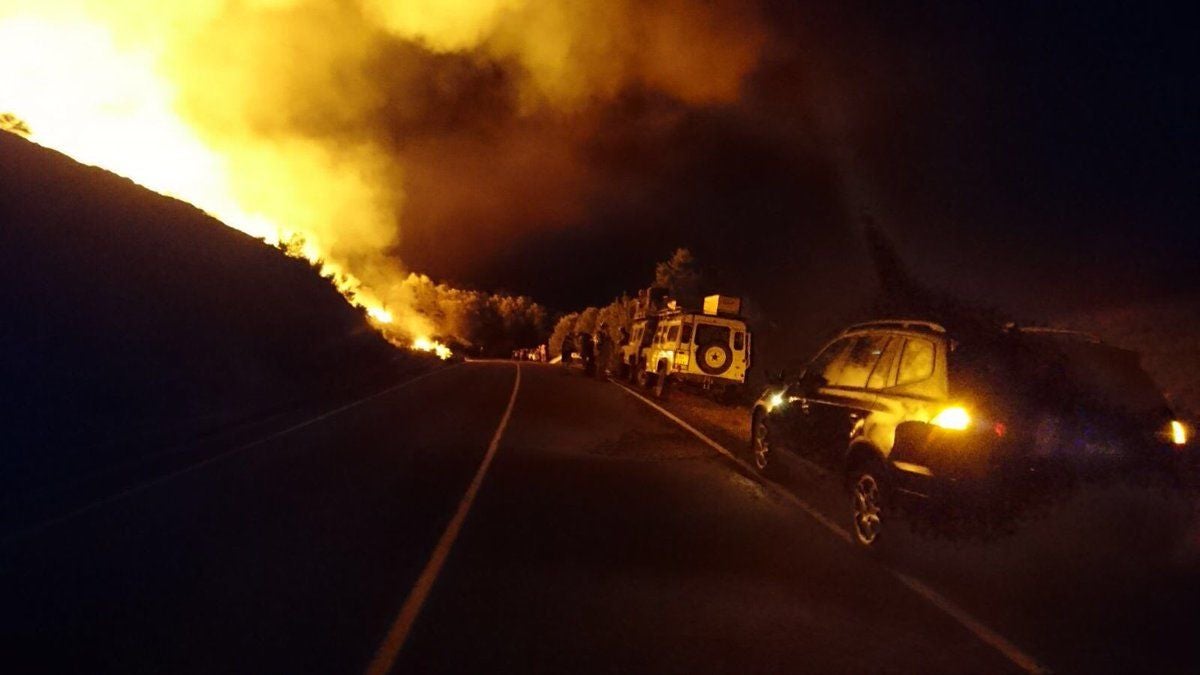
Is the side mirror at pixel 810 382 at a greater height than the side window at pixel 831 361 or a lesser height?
lesser

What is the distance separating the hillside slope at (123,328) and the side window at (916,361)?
9.43m

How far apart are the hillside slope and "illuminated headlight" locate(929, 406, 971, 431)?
967 centimetres

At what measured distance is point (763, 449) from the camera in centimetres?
1266

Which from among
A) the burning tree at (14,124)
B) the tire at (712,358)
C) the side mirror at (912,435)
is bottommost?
the side mirror at (912,435)

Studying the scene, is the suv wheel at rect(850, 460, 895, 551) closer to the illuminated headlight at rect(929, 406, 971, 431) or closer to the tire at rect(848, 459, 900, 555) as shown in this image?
the tire at rect(848, 459, 900, 555)

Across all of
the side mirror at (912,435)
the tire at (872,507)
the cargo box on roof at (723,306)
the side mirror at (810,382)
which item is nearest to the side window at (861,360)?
the side mirror at (810,382)

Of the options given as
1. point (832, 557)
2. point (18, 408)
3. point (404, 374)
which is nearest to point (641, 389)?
point (404, 374)

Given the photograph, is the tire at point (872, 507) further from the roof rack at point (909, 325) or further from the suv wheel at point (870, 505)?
the roof rack at point (909, 325)

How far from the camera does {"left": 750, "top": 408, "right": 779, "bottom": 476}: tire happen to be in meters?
12.5

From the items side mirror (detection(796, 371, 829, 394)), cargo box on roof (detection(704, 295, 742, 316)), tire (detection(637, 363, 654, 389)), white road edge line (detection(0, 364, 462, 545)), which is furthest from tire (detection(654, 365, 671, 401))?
side mirror (detection(796, 371, 829, 394))

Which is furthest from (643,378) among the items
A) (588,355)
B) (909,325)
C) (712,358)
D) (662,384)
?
(909,325)

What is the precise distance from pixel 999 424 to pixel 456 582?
4.07 metres

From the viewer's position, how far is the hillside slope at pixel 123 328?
561 inches

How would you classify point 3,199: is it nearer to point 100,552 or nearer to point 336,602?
point 100,552
